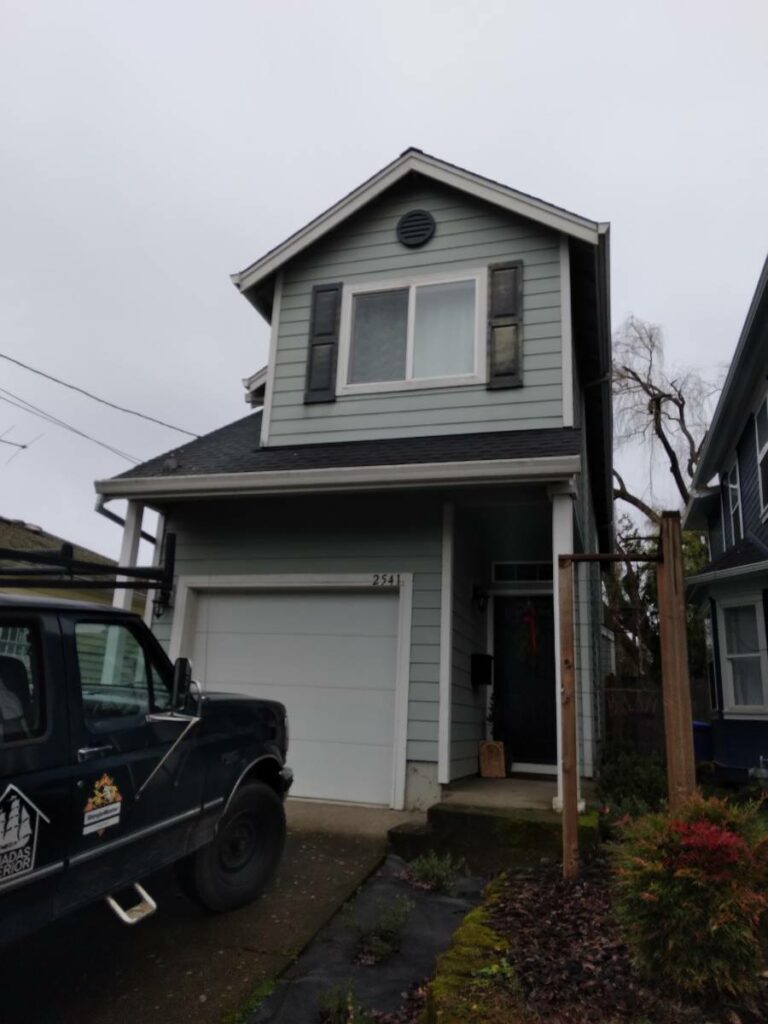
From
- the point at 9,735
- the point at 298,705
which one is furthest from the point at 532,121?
the point at 9,735

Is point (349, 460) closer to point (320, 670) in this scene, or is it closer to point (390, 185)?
point (320, 670)

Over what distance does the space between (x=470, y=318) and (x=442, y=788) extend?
4.70 m

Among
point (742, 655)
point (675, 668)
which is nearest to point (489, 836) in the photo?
point (675, 668)

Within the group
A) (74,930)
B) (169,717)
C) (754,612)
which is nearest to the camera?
(169,717)

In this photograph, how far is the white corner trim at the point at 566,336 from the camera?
684cm

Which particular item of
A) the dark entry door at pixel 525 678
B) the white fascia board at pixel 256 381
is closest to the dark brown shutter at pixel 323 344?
the white fascia board at pixel 256 381

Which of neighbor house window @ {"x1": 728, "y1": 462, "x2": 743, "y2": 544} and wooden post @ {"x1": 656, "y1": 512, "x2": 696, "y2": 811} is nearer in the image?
wooden post @ {"x1": 656, "y1": 512, "x2": 696, "y2": 811}

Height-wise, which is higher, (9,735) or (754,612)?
(754,612)

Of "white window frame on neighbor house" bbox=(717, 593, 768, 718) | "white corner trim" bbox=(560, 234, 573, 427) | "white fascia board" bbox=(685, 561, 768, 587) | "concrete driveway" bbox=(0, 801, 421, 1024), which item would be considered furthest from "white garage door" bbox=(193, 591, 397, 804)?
"white window frame on neighbor house" bbox=(717, 593, 768, 718)

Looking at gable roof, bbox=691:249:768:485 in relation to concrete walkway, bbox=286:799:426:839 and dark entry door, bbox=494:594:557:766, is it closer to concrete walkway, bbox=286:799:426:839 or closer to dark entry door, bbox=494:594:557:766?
dark entry door, bbox=494:594:557:766

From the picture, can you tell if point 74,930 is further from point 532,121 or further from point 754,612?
point 532,121

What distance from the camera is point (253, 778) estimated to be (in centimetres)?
434

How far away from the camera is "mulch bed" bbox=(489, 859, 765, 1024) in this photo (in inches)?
98.3

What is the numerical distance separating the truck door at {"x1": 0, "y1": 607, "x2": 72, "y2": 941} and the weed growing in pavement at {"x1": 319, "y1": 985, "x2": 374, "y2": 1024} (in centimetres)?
123
